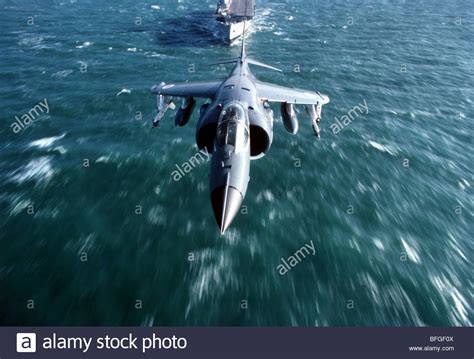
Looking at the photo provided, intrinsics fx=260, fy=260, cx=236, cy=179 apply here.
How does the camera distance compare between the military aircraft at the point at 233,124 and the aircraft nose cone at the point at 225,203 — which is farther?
the military aircraft at the point at 233,124

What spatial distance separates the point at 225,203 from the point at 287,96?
15.2 meters

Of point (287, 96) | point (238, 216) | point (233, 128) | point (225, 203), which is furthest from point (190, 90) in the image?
point (225, 203)

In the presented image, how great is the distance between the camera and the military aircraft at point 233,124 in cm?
1311

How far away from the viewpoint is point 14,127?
2555 cm

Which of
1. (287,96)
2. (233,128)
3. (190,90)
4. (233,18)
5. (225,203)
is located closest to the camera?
(225,203)

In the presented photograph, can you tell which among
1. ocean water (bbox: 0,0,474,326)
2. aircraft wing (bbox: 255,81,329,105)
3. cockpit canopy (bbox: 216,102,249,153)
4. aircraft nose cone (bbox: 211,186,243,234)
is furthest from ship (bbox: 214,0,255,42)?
aircraft nose cone (bbox: 211,186,243,234)

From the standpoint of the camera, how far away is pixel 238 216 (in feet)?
60.5

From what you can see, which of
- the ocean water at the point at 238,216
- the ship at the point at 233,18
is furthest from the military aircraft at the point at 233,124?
the ship at the point at 233,18

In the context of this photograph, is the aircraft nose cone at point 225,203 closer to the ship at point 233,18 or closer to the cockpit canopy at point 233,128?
the cockpit canopy at point 233,128

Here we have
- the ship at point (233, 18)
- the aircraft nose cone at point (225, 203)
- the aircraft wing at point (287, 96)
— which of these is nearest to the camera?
the aircraft nose cone at point (225, 203)

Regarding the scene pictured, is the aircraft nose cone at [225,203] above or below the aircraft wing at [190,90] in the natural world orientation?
below

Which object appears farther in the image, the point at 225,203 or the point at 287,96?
the point at 287,96

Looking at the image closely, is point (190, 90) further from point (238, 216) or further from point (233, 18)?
point (233, 18)

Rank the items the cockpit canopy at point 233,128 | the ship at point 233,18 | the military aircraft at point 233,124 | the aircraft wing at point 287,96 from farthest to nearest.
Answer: the ship at point 233,18, the aircraft wing at point 287,96, the cockpit canopy at point 233,128, the military aircraft at point 233,124
